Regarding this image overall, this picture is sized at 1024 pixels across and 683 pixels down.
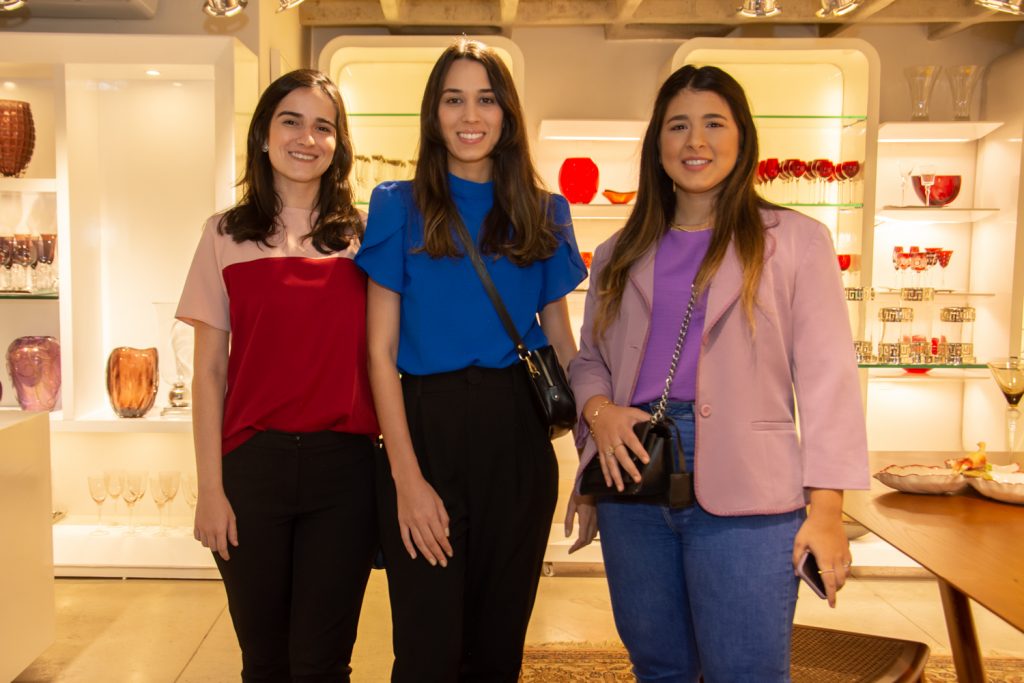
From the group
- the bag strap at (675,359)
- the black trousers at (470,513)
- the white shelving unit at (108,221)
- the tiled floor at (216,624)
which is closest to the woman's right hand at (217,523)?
the black trousers at (470,513)

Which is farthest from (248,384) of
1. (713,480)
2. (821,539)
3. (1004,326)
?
(1004,326)

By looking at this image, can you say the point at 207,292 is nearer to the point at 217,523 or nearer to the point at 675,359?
the point at 217,523

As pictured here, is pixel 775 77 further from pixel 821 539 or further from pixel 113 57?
pixel 821 539

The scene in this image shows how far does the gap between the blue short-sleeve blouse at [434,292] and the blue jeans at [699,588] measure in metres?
0.41

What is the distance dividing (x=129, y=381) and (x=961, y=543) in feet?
10.7

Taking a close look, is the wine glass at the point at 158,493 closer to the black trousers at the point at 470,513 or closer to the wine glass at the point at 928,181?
the black trousers at the point at 470,513

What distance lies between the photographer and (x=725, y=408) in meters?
1.61

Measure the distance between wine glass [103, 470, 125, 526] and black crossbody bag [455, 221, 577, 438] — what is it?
103 inches

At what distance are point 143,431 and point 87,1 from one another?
5.81 feet

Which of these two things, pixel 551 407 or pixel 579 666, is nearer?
pixel 551 407

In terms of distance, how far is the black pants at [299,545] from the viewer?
1942mm

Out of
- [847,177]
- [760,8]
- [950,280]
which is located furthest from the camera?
[950,280]

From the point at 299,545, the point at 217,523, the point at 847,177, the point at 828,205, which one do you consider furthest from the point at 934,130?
the point at 217,523

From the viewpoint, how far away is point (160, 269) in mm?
4070
